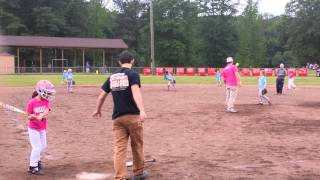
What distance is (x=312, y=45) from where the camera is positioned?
290 feet

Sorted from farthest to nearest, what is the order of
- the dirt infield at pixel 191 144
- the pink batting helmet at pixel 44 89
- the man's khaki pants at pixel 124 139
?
the dirt infield at pixel 191 144, the pink batting helmet at pixel 44 89, the man's khaki pants at pixel 124 139

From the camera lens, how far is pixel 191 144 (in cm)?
1150

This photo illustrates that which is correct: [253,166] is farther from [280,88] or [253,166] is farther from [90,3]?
[90,3]

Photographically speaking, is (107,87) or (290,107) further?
(290,107)

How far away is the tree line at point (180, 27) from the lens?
287 feet

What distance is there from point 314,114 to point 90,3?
9111 centimetres

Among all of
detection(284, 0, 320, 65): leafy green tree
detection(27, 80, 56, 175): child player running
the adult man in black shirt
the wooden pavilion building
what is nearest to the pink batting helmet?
detection(27, 80, 56, 175): child player running

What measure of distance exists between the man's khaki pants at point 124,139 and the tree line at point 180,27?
7952cm

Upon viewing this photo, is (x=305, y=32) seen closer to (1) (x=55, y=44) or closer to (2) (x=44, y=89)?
(1) (x=55, y=44)

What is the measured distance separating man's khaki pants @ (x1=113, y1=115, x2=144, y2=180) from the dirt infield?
74 centimetres

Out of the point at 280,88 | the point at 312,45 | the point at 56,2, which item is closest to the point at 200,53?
the point at 312,45

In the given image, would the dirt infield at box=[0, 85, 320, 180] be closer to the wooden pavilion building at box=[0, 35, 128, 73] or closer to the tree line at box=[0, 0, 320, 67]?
the wooden pavilion building at box=[0, 35, 128, 73]

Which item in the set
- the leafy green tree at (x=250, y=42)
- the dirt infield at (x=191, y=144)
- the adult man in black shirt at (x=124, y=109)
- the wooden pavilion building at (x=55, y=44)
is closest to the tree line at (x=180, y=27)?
the leafy green tree at (x=250, y=42)

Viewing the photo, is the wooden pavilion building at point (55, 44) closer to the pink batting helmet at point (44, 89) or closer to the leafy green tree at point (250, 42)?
the leafy green tree at point (250, 42)
